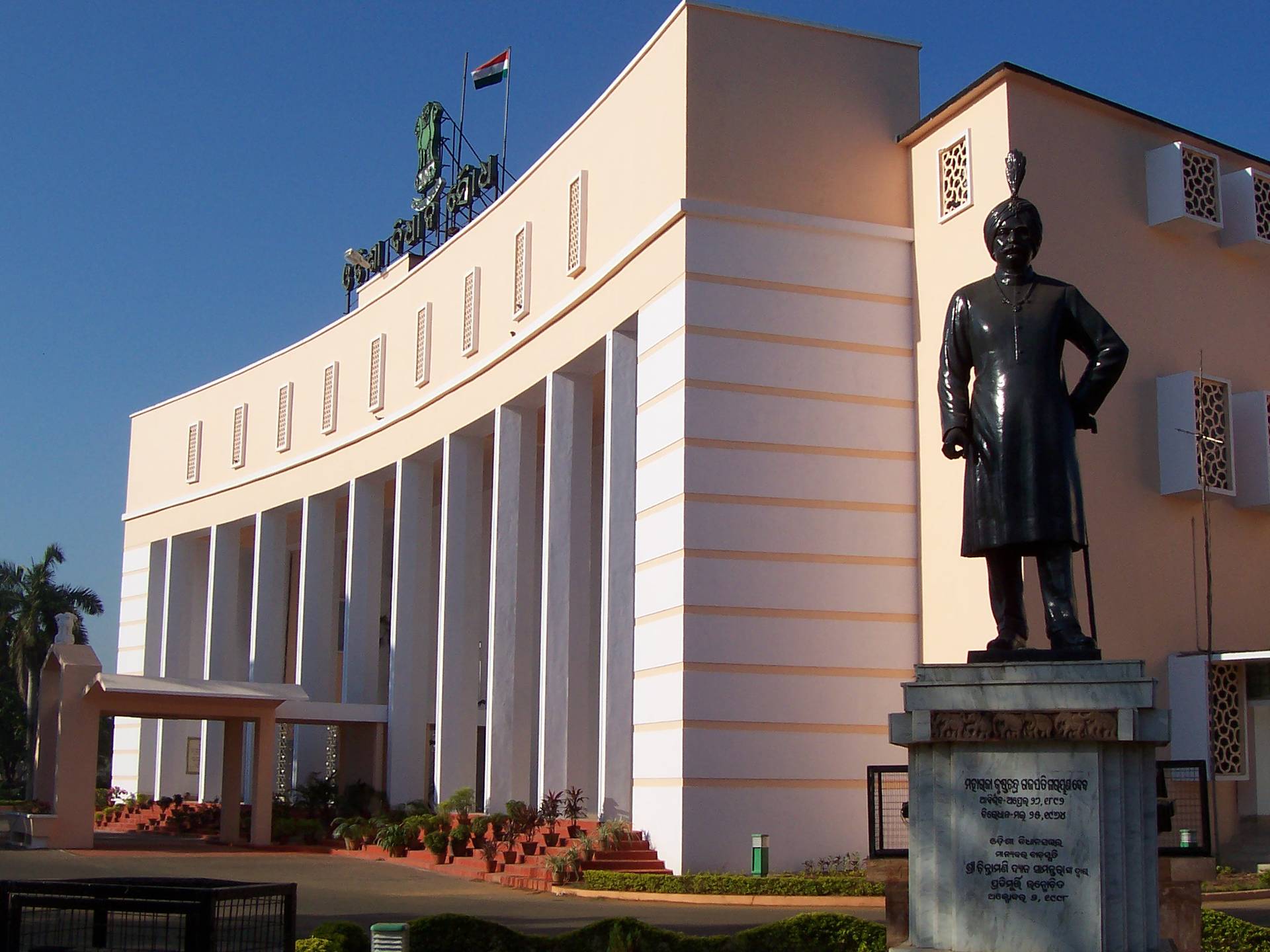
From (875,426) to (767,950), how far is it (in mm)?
12313

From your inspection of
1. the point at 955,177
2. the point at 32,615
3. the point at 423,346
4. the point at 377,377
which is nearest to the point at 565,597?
the point at 423,346

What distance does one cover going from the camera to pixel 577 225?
27.5 m

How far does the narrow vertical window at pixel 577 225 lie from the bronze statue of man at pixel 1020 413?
16.8 meters

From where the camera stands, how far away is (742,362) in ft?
74.7

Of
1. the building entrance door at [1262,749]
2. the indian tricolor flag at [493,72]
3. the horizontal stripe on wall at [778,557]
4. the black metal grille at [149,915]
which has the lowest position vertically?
the black metal grille at [149,915]

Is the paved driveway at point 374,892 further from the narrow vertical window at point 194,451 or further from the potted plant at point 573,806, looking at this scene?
the narrow vertical window at point 194,451

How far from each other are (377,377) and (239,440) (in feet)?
28.5

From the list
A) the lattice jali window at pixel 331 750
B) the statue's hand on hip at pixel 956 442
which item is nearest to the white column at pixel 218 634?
the lattice jali window at pixel 331 750

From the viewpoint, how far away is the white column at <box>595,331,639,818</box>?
77.7 feet

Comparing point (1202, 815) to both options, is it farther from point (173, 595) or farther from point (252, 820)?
point (173, 595)

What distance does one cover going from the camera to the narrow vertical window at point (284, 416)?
40844mm

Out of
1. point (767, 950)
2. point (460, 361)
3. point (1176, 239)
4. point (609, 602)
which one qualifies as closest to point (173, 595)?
point (460, 361)

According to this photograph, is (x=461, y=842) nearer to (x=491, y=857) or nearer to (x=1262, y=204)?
(x=491, y=857)

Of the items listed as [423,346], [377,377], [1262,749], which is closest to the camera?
[1262,749]
